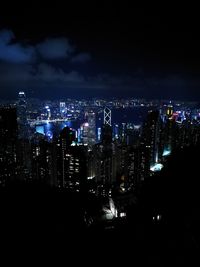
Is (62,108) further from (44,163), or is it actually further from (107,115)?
(44,163)

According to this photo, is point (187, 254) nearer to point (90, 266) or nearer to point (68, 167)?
point (90, 266)

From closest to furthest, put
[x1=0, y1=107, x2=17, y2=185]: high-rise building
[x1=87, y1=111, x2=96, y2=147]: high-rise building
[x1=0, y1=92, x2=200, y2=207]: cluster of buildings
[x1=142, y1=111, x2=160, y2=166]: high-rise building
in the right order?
[x1=0, y1=92, x2=200, y2=207]: cluster of buildings < [x1=0, y1=107, x2=17, y2=185]: high-rise building < [x1=142, y1=111, x2=160, y2=166]: high-rise building < [x1=87, y1=111, x2=96, y2=147]: high-rise building

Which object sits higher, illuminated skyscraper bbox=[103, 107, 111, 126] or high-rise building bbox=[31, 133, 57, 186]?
illuminated skyscraper bbox=[103, 107, 111, 126]

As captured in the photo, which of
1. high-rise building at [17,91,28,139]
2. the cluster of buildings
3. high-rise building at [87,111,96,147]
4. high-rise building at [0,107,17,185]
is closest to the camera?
the cluster of buildings

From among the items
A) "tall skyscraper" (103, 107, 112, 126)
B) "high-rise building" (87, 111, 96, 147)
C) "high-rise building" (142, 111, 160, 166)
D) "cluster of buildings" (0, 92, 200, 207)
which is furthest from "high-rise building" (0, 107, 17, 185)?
"tall skyscraper" (103, 107, 112, 126)

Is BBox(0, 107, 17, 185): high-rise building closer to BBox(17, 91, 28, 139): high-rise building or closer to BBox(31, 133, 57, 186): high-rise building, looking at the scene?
BBox(31, 133, 57, 186): high-rise building

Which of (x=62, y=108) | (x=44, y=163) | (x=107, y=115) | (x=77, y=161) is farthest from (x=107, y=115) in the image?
(x=77, y=161)

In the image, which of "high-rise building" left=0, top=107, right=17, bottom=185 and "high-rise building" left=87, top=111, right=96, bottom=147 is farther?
"high-rise building" left=87, top=111, right=96, bottom=147

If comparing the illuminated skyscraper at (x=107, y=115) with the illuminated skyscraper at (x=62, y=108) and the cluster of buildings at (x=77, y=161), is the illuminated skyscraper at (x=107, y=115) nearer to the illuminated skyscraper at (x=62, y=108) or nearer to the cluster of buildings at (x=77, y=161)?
the illuminated skyscraper at (x=62, y=108)

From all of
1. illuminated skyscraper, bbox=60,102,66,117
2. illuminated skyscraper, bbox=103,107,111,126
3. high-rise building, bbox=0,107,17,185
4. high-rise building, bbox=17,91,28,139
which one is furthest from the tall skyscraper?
high-rise building, bbox=0,107,17,185
